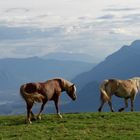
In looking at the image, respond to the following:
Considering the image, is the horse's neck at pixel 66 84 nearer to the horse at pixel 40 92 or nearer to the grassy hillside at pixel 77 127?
the horse at pixel 40 92

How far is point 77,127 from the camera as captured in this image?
73.0ft

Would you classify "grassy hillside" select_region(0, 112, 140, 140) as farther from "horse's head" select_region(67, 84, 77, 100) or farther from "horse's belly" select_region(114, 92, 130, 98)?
"horse's belly" select_region(114, 92, 130, 98)

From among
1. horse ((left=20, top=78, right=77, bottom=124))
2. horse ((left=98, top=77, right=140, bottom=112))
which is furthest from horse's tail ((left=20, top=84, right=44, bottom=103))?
horse ((left=98, top=77, right=140, bottom=112))

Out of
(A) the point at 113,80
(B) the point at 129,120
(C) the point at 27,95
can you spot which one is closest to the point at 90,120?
Result: (B) the point at 129,120

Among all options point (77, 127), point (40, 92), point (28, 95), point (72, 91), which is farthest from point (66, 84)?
point (77, 127)

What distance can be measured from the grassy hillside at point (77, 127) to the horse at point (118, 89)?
293cm

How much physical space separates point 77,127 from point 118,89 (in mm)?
7517

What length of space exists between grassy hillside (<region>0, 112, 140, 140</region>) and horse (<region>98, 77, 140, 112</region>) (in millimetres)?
2933

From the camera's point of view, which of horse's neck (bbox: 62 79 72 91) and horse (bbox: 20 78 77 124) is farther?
horse's neck (bbox: 62 79 72 91)

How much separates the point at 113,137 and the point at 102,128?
1.85 metres

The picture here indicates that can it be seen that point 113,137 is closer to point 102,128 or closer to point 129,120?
point 102,128

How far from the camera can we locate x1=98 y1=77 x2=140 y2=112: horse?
28.6m

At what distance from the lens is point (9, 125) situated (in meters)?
23.7

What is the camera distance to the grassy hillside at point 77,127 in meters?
20.4
